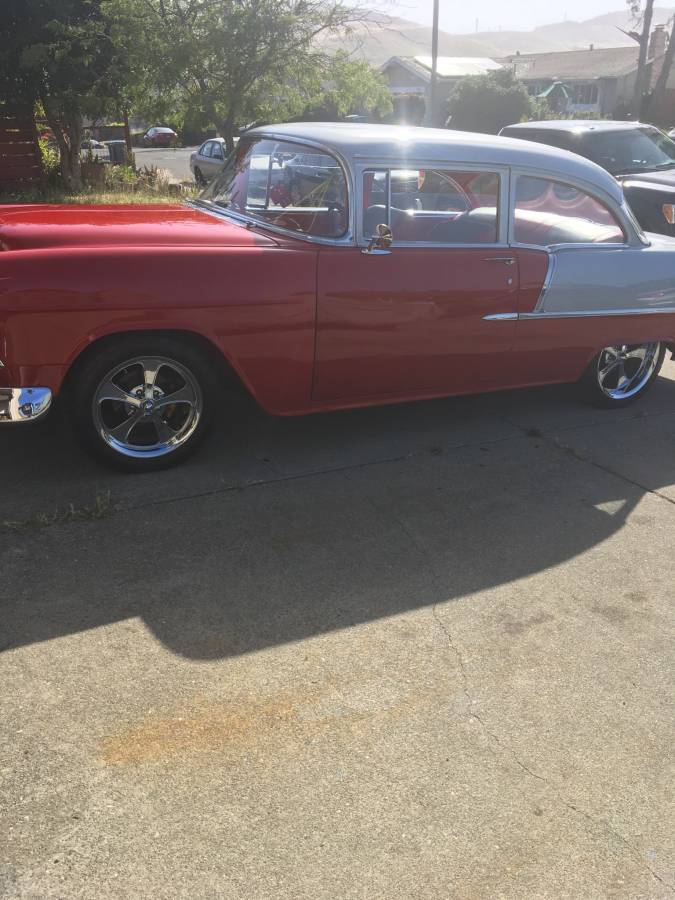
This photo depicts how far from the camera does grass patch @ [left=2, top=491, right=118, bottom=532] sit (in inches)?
146

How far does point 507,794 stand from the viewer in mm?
2486

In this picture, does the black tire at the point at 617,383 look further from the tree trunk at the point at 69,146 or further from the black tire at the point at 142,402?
the tree trunk at the point at 69,146

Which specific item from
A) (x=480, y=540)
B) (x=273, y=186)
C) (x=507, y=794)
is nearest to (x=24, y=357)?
(x=273, y=186)

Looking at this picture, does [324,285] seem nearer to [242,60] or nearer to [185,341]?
[185,341]

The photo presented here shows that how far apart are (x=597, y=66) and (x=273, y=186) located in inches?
2662

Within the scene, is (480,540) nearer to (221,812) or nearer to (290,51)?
(221,812)

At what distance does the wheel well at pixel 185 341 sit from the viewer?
12.8 ft

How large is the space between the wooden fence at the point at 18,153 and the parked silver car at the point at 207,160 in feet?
14.7

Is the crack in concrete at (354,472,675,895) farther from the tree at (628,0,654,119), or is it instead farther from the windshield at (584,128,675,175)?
the tree at (628,0,654,119)

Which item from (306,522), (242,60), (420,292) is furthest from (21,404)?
(242,60)

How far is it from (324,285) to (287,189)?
0.81 m

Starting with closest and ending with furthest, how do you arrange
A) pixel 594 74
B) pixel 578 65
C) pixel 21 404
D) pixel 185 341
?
pixel 21 404
pixel 185 341
pixel 594 74
pixel 578 65

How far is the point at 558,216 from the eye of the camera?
5098mm

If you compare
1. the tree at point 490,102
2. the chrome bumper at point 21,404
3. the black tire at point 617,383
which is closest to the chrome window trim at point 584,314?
the black tire at point 617,383
